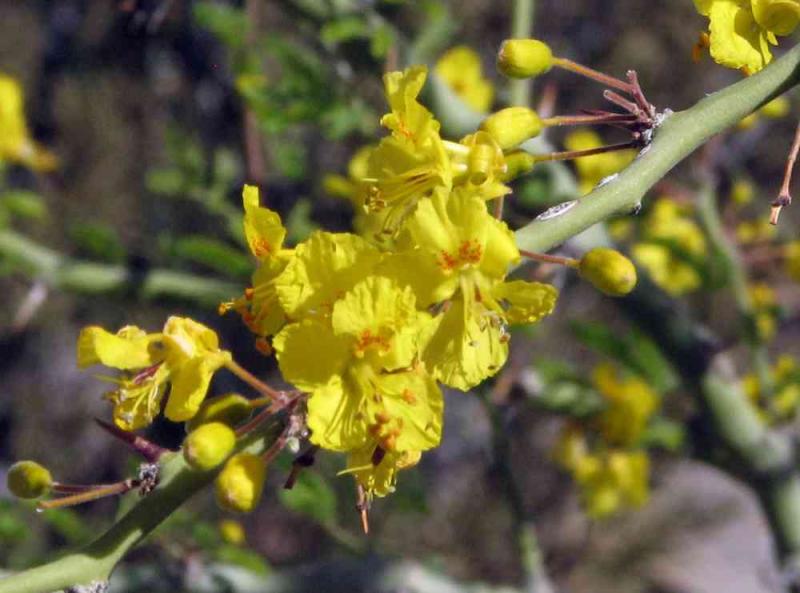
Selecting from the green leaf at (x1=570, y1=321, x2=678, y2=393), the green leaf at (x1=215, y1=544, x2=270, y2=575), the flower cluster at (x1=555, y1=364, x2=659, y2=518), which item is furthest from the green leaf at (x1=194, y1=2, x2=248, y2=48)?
the flower cluster at (x1=555, y1=364, x2=659, y2=518)

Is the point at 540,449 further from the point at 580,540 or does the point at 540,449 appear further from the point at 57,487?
the point at 57,487

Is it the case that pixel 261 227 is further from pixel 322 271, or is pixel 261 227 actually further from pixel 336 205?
pixel 336 205

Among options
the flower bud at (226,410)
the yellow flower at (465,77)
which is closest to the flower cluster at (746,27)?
the flower bud at (226,410)

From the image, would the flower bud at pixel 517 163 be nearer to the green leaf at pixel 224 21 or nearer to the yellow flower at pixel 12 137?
the green leaf at pixel 224 21

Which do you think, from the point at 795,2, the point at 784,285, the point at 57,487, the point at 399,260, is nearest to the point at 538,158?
the point at 399,260

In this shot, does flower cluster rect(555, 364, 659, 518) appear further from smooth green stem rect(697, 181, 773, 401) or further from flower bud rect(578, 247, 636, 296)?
flower bud rect(578, 247, 636, 296)
